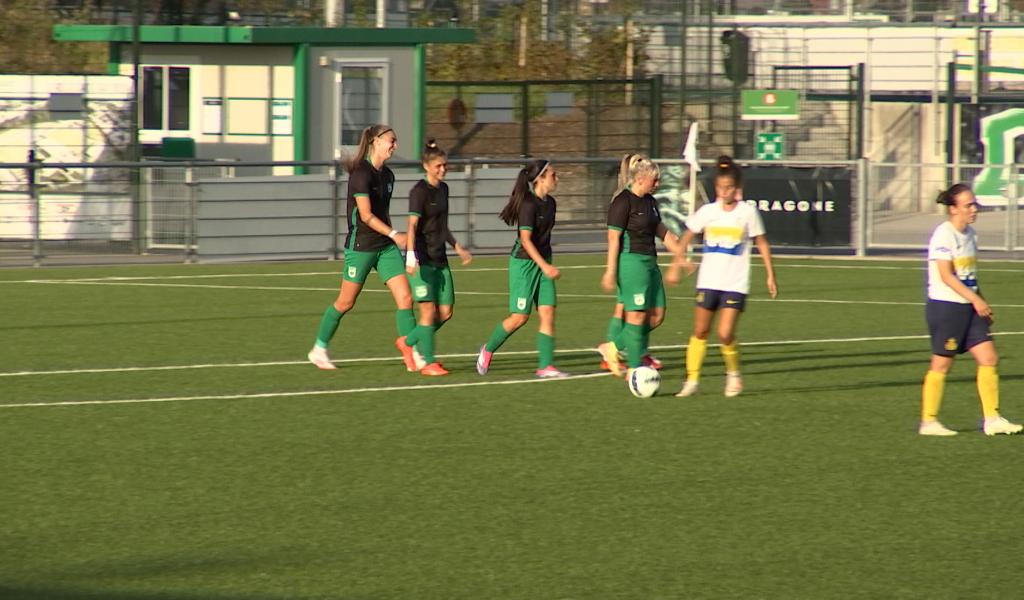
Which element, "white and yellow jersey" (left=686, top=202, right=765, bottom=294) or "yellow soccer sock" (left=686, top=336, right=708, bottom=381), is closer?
"white and yellow jersey" (left=686, top=202, right=765, bottom=294)

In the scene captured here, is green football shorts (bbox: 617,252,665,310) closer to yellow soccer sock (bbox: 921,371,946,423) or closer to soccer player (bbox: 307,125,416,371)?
soccer player (bbox: 307,125,416,371)

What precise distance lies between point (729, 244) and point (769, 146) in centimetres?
1868

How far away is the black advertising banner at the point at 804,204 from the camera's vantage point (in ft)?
80.7

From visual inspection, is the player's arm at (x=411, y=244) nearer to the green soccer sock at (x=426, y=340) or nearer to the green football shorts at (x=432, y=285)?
the green football shorts at (x=432, y=285)

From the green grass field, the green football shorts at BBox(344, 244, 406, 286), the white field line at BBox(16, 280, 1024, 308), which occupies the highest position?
the green football shorts at BBox(344, 244, 406, 286)

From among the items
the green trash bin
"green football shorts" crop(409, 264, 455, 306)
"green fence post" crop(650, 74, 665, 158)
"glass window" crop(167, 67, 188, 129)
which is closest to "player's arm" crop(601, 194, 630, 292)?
"green football shorts" crop(409, 264, 455, 306)

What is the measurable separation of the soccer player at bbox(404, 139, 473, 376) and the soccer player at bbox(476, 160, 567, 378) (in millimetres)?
422

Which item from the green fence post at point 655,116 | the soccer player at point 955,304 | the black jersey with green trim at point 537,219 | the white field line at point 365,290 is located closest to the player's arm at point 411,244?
the black jersey with green trim at point 537,219

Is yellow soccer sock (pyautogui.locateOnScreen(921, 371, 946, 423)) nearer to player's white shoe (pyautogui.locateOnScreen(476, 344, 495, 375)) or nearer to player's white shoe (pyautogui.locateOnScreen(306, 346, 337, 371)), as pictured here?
player's white shoe (pyautogui.locateOnScreen(476, 344, 495, 375))

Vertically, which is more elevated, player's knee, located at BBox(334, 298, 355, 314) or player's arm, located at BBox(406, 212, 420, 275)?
player's arm, located at BBox(406, 212, 420, 275)

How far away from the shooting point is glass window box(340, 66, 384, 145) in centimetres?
2622

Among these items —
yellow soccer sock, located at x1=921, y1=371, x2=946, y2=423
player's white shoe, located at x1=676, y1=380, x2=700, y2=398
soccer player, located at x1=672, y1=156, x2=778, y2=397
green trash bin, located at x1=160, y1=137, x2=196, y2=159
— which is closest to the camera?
yellow soccer sock, located at x1=921, y1=371, x2=946, y2=423

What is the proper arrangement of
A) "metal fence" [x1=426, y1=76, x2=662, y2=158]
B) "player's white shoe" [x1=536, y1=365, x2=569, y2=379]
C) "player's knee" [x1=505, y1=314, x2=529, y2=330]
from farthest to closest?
1. "metal fence" [x1=426, y1=76, x2=662, y2=158]
2. "player's white shoe" [x1=536, y1=365, x2=569, y2=379]
3. "player's knee" [x1=505, y1=314, x2=529, y2=330]

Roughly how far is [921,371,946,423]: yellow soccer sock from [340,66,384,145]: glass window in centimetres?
1697
